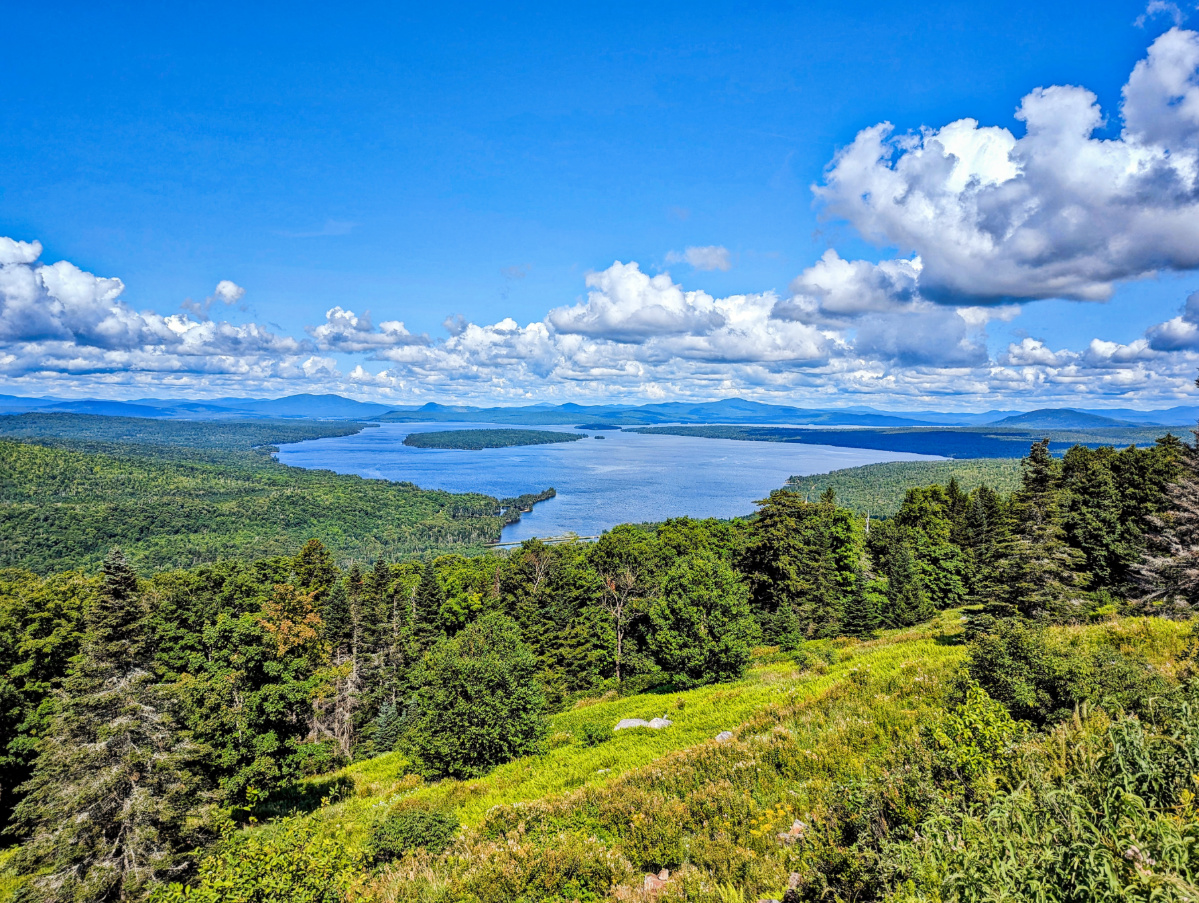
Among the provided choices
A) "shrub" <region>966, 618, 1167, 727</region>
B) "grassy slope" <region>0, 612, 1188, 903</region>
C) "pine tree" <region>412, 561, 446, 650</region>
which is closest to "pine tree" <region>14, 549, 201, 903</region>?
"grassy slope" <region>0, 612, 1188, 903</region>

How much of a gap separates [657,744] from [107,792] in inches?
511

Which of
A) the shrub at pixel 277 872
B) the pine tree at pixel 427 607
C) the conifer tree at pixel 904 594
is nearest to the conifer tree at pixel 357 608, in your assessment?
the pine tree at pixel 427 607

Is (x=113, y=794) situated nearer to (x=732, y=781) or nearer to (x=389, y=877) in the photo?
(x=389, y=877)

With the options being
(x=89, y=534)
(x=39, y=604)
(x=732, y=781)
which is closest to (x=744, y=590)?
(x=732, y=781)

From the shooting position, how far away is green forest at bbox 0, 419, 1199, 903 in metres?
4.12

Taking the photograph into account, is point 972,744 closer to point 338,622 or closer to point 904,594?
point 904,594

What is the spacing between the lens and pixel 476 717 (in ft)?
56.3

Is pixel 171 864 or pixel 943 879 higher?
pixel 943 879

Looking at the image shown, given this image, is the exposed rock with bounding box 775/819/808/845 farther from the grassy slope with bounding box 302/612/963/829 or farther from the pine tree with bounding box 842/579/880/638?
the pine tree with bounding box 842/579/880/638

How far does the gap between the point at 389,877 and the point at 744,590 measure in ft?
76.5

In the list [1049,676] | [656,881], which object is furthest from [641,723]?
[1049,676]

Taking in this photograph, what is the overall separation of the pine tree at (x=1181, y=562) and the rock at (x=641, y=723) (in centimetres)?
1759

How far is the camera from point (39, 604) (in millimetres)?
31922

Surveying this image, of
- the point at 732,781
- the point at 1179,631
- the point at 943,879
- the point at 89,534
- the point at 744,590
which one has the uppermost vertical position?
the point at 943,879
